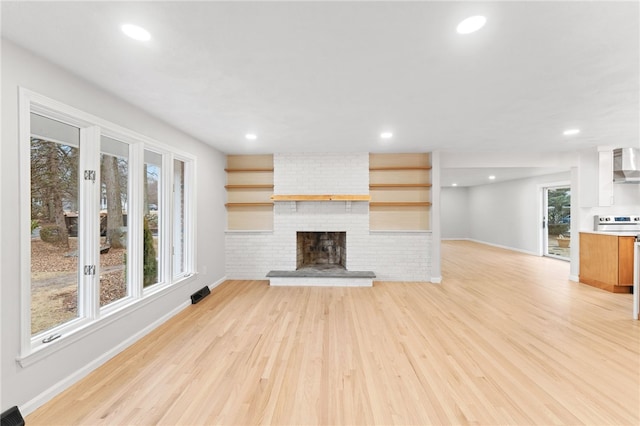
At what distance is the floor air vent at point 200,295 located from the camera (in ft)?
12.6

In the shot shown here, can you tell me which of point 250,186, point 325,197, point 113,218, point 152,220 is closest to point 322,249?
point 325,197

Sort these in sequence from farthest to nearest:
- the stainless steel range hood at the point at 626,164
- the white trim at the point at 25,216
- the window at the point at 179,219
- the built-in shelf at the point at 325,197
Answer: the built-in shelf at the point at 325,197
the stainless steel range hood at the point at 626,164
the window at the point at 179,219
the white trim at the point at 25,216

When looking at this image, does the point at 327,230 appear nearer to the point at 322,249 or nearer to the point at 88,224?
the point at 322,249

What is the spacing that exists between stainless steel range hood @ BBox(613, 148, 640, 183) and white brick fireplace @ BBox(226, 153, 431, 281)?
3.47 metres

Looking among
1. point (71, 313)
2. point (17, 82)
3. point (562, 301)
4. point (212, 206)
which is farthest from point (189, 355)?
point (562, 301)

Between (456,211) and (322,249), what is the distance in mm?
7973

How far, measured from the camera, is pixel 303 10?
4.64ft

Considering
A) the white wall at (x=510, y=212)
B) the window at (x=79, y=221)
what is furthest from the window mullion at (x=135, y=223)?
the white wall at (x=510, y=212)

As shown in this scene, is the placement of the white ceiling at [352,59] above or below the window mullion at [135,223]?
above

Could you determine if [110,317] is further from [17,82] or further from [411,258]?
[411,258]

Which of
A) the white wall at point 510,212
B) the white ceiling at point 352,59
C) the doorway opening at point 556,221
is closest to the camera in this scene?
the white ceiling at point 352,59

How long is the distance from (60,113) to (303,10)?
80.4 inches

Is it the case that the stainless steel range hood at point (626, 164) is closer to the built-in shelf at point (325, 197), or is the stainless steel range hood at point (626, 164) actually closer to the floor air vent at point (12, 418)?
the built-in shelf at point (325, 197)

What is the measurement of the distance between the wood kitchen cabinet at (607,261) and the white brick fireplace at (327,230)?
2.74 meters
